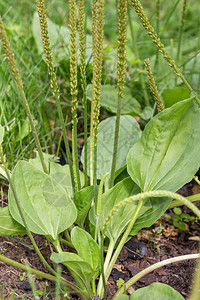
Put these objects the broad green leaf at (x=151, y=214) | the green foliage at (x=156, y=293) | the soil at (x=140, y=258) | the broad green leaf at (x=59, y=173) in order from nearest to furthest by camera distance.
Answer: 1. the green foliage at (x=156, y=293)
2. the soil at (x=140, y=258)
3. the broad green leaf at (x=151, y=214)
4. the broad green leaf at (x=59, y=173)

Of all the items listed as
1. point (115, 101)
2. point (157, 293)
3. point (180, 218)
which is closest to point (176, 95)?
point (115, 101)

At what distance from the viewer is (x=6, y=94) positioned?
269 cm

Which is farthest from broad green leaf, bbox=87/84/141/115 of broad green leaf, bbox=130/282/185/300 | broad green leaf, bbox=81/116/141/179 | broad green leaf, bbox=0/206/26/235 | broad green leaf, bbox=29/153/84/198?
broad green leaf, bbox=130/282/185/300

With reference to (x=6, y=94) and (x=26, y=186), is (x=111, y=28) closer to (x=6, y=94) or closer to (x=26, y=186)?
(x=6, y=94)

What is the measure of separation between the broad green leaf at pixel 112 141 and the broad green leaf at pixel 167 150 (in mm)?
253

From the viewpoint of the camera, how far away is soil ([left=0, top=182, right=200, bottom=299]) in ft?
6.09

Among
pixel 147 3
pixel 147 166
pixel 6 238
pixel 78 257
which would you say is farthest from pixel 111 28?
pixel 78 257

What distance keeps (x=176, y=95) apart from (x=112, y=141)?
0.62 metres

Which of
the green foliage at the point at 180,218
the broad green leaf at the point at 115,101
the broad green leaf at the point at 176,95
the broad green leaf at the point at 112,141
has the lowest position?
the green foliage at the point at 180,218

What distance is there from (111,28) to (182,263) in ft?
10.4

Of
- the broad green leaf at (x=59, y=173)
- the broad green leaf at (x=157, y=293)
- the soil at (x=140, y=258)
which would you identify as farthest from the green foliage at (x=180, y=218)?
the broad green leaf at (x=157, y=293)

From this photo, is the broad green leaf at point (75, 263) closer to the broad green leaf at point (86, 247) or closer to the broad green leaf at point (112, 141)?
the broad green leaf at point (86, 247)

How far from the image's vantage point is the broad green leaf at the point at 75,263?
1.55 meters

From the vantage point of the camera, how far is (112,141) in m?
2.41
